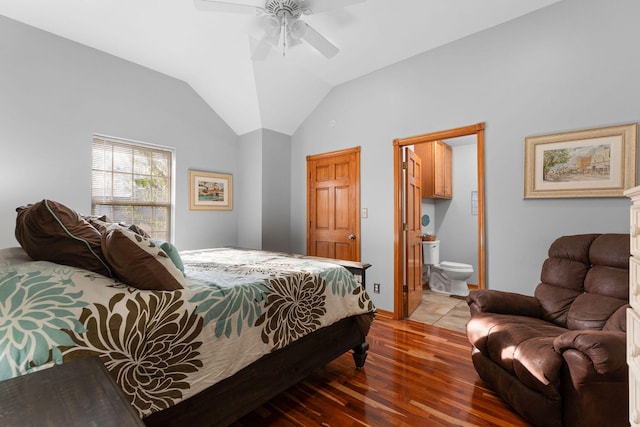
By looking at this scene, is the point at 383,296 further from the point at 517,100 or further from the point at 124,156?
the point at 124,156

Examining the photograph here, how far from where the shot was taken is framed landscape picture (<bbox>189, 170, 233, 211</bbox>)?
12.9 feet

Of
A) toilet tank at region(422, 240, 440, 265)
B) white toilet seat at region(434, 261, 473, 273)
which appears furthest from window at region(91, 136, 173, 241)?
white toilet seat at region(434, 261, 473, 273)

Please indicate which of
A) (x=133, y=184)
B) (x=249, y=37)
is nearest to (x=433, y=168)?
(x=249, y=37)

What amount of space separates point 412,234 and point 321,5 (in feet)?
8.39

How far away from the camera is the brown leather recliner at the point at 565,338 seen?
4.57ft

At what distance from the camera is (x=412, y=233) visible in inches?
142

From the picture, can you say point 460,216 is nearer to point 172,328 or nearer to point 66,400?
point 172,328

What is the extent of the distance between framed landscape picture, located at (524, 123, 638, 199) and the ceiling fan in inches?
76.3

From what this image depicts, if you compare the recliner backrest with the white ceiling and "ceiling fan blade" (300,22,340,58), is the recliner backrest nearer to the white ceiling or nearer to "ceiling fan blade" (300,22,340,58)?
the white ceiling

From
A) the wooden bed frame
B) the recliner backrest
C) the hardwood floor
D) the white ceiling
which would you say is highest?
the white ceiling

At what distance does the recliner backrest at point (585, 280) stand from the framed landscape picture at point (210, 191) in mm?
3750

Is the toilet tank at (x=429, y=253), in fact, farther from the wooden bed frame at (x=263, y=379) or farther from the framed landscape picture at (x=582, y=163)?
Result: the wooden bed frame at (x=263, y=379)

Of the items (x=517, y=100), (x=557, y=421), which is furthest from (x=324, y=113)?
(x=557, y=421)

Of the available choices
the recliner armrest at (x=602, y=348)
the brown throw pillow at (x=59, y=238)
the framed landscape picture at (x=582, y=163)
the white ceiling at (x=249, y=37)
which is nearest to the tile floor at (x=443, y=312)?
the framed landscape picture at (x=582, y=163)
